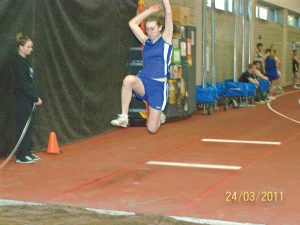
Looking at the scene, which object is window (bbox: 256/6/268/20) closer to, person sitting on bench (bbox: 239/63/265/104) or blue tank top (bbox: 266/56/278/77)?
blue tank top (bbox: 266/56/278/77)

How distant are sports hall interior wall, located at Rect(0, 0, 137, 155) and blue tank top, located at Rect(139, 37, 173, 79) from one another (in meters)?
2.82

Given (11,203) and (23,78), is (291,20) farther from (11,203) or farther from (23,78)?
(11,203)

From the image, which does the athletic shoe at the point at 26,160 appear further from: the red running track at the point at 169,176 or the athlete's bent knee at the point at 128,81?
the athlete's bent knee at the point at 128,81

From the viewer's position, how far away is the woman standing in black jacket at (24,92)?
6871mm

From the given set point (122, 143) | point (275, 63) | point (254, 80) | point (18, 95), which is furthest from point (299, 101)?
point (18, 95)

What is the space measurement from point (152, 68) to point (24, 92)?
8.13ft

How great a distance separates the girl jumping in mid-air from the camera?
16.8ft

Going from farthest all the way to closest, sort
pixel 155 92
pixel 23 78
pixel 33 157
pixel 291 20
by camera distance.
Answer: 1. pixel 291 20
2. pixel 33 157
3. pixel 23 78
4. pixel 155 92

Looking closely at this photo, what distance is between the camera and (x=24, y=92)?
708 centimetres

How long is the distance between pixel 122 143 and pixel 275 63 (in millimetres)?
10326

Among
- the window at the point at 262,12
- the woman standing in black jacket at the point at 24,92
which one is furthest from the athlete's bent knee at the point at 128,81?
the window at the point at 262,12

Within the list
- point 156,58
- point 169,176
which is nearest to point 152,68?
point 156,58

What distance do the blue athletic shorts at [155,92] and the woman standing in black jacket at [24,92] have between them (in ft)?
6.97

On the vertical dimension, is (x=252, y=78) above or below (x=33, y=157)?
above
